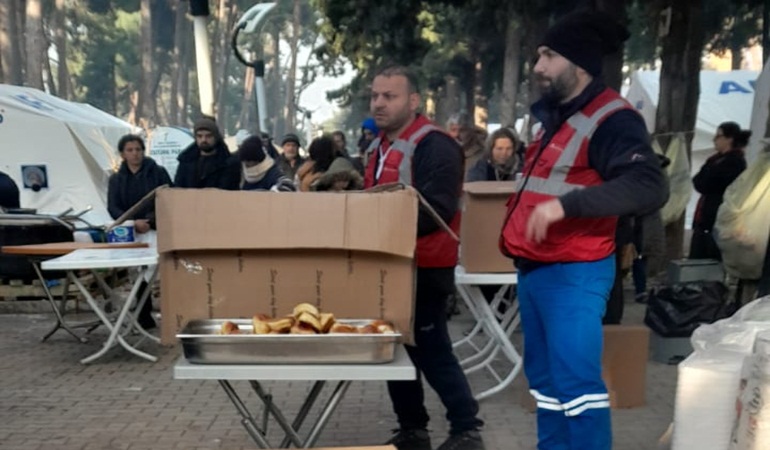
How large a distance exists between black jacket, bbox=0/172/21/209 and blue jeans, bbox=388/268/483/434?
652 cm

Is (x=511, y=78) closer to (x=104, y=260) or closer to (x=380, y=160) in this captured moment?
(x=104, y=260)

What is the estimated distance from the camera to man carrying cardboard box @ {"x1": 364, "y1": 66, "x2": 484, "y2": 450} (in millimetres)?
4023

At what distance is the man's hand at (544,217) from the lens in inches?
119

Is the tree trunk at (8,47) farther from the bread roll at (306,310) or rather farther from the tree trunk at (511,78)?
the bread roll at (306,310)

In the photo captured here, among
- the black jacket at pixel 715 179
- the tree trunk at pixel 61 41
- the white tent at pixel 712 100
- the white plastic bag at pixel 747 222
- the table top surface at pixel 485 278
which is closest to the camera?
the table top surface at pixel 485 278

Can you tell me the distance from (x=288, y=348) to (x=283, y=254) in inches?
15.8

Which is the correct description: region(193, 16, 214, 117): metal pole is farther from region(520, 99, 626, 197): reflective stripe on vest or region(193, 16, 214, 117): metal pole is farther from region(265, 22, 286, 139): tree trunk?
region(265, 22, 286, 139): tree trunk

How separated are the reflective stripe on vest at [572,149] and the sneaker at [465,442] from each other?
1.47 m

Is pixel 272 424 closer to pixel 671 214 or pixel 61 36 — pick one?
pixel 671 214

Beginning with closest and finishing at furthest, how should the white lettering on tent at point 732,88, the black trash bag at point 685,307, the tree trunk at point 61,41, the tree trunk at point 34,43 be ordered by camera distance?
1. the black trash bag at point 685,307
2. the white lettering on tent at point 732,88
3. the tree trunk at point 34,43
4. the tree trunk at point 61,41

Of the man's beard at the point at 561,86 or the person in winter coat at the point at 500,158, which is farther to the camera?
the person in winter coat at the point at 500,158

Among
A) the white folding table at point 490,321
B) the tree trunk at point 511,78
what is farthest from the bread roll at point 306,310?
the tree trunk at point 511,78

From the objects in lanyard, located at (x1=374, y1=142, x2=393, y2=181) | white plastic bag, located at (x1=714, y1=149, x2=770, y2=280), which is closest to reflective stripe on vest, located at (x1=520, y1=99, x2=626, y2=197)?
lanyard, located at (x1=374, y1=142, x2=393, y2=181)

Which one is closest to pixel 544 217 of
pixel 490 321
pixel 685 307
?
pixel 490 321
